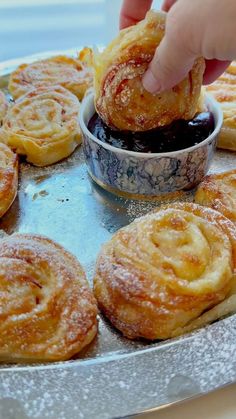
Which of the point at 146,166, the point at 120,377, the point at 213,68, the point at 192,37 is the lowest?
the point at 120,377

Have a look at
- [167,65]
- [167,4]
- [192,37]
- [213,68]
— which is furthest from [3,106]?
[192,37]

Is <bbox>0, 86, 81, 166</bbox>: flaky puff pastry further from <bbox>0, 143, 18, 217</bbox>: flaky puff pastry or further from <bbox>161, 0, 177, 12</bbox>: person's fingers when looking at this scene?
<bbox>161, 0, 177, 12</bbox>: person's fingers

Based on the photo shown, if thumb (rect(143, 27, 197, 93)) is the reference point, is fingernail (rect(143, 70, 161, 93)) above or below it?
below

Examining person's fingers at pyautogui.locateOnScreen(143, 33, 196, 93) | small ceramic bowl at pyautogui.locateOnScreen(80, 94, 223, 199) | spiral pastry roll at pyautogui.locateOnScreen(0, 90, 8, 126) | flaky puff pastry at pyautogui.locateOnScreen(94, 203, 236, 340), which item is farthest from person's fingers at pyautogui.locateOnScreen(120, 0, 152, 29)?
flaky puff pastry at pyautogui.locateOnScreen(94, 203, 236, 340)

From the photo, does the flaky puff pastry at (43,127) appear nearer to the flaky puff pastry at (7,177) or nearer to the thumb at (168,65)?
the flaky puff pastry at (7,177)

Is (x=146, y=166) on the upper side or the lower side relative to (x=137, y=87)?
lower

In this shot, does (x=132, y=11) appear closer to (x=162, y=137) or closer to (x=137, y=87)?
(x=137, y=87)

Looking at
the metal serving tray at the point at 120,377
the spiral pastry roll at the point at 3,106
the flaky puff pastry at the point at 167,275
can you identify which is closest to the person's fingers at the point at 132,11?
the spiral pastry roll at the point at 3,106
